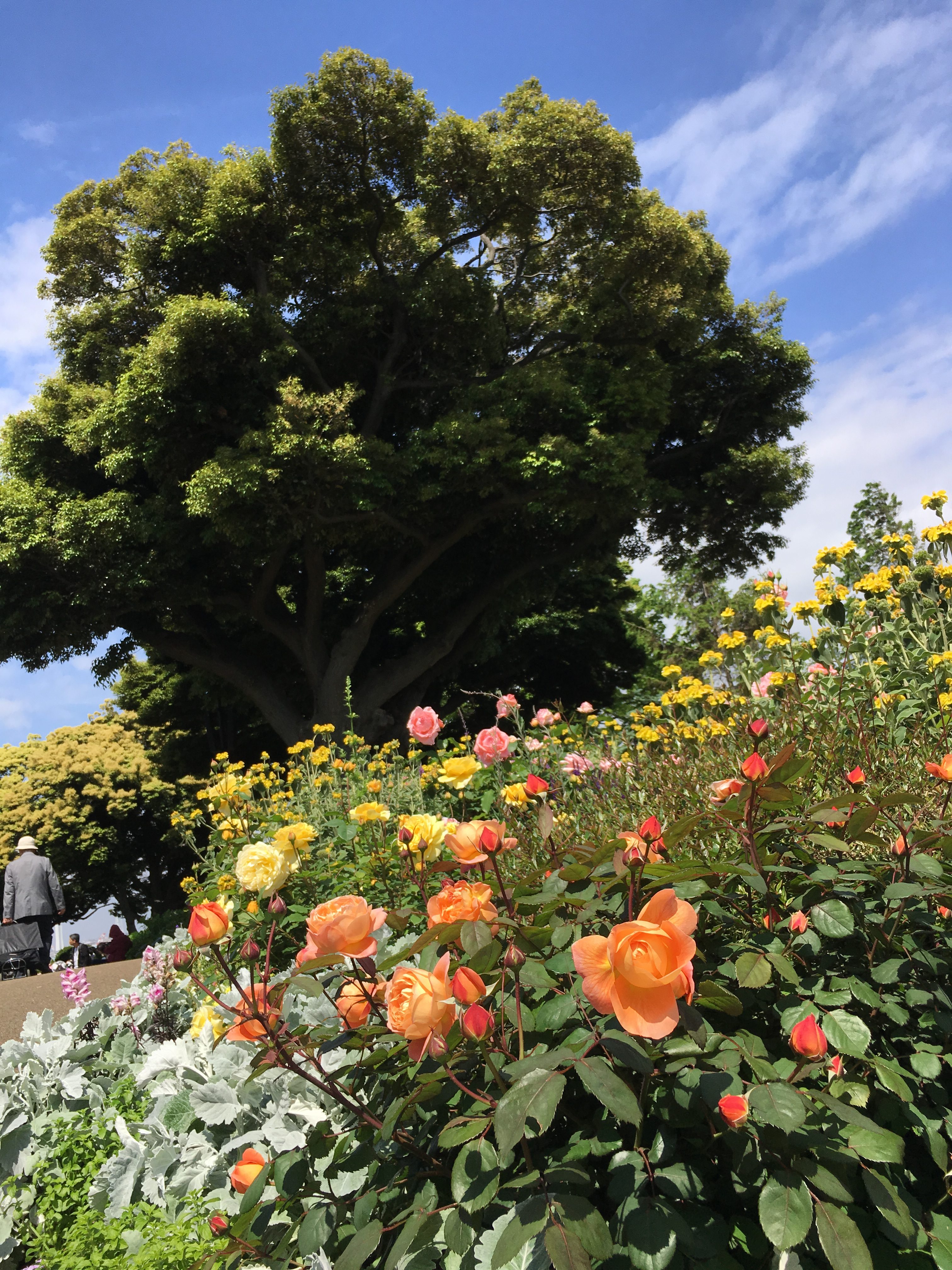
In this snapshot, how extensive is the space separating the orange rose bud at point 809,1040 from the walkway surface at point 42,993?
4705 mm

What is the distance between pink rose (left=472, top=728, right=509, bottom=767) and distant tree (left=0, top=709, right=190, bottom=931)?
1565cm

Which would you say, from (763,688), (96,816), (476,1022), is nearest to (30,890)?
(763,688)

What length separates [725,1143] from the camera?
1.21m

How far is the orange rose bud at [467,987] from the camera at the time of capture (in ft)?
3.76

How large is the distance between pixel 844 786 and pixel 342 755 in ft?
13.0

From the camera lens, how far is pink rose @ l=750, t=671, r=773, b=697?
12.6ft

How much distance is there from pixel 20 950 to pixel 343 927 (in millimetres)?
8511

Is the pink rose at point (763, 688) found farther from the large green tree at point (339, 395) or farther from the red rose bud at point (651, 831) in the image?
the large green tree at point (339, 395)

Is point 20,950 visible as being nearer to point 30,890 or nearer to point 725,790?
point 30,890

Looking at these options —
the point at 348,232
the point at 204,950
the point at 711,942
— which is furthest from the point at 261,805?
the point at 348,232

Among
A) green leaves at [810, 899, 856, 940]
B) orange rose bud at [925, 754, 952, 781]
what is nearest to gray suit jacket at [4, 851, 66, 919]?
green leaves at [810, 899, 856, 940]

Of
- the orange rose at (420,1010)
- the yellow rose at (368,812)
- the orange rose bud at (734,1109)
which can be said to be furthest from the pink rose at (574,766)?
the orange rose bud at (734,1109)

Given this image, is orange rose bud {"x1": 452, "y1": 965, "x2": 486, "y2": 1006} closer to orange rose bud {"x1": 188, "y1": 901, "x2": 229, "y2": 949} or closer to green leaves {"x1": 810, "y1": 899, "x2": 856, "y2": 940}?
orange rose bud {"x1": 188, "y1": 901, "x2": 229, "y2": 949}

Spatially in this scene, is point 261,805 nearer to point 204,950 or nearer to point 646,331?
Result: point 204,950
